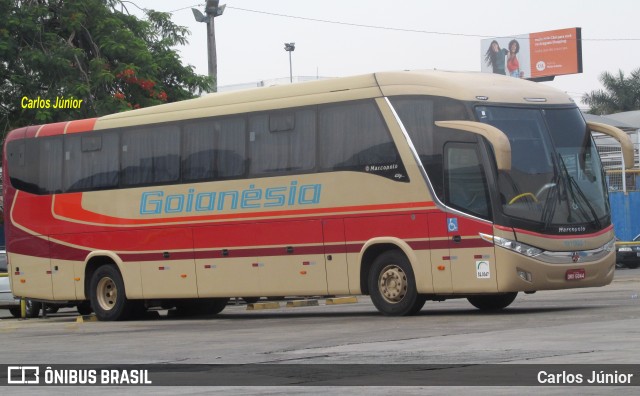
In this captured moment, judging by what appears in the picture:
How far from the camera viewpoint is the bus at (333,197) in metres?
18.7

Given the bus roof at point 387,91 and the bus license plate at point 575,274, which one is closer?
the bus license plate at point 575,274

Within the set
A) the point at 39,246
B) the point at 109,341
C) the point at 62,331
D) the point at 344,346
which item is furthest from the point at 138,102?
the point at 344,346

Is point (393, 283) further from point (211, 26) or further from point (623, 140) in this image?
point (211, 26)

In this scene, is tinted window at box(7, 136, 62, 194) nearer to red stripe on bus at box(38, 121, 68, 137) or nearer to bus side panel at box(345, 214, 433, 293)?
red stripe on bus at box(38, 121, 68, 137)

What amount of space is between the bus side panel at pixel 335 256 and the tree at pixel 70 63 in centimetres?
1632

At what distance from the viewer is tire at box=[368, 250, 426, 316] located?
19.3 metres

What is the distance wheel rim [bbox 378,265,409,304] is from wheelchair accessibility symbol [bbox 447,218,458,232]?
1.10m

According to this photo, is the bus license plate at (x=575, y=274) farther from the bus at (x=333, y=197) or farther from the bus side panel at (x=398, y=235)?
the bus side panel at (x=398, y=235)

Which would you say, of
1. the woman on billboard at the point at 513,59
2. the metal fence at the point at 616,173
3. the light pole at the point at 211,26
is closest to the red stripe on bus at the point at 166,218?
the light pole at the point at 211,26

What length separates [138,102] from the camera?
3688cm

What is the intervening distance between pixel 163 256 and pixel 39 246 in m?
3.50

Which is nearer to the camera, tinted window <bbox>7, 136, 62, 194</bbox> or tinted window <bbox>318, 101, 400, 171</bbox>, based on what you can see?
tinted window <bbox>318, 101, 400, 171</bbox>

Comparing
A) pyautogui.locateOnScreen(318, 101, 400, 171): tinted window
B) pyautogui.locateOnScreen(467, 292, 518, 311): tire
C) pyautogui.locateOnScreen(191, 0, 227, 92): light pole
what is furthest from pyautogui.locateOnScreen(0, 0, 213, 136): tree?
pyautogui.locateOnScreen(467, 292, 518, 311): tire

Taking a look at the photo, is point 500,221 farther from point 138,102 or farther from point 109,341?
point 138,102
